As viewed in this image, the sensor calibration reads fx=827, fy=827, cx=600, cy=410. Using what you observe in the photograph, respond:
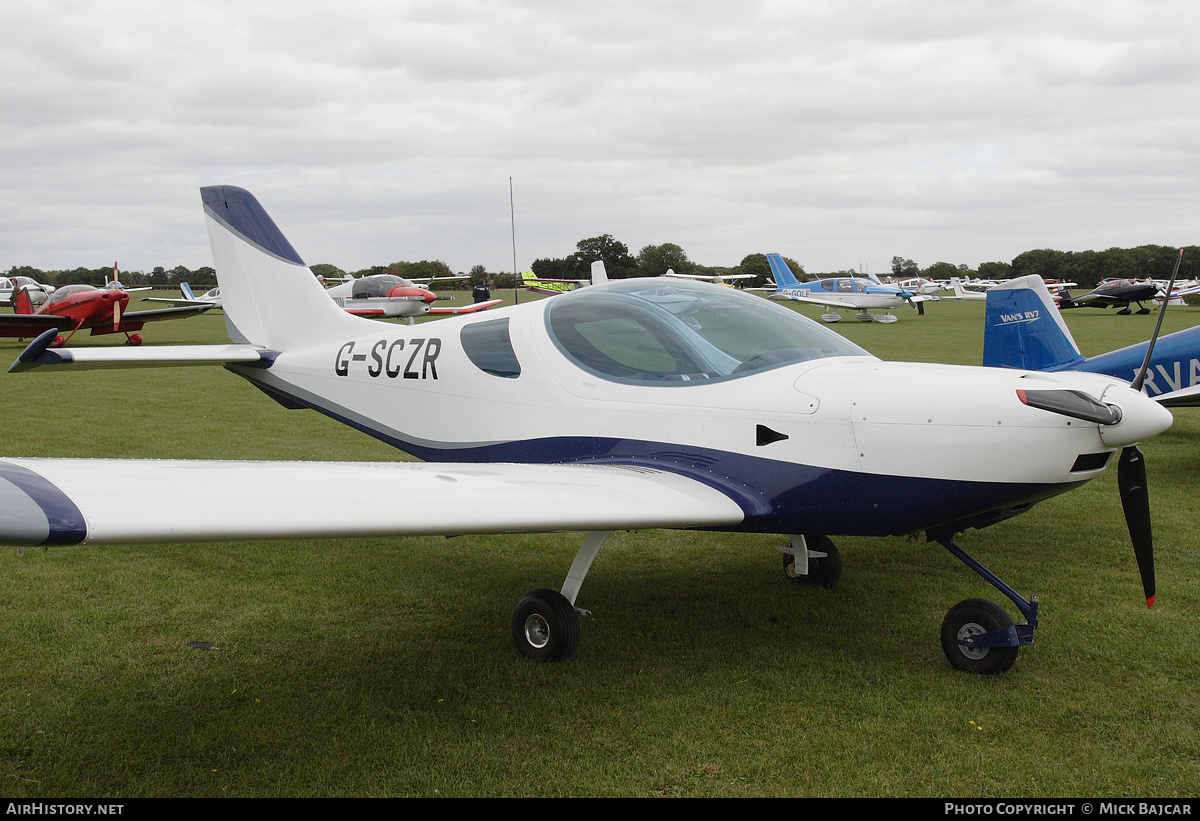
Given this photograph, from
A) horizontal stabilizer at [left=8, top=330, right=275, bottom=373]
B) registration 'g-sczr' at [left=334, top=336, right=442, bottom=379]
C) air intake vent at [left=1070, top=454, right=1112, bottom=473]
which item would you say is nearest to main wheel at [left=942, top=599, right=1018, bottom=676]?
air intake vent at [left=1070, top=454, right=1112, bottom=473]

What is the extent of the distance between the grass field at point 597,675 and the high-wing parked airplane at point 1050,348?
2.07m

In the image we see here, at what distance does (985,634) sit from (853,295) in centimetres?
3674

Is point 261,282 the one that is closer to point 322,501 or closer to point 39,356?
point 39,356

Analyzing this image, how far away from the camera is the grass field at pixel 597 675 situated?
118 inches

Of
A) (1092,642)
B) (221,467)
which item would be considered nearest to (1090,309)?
(1092,642)

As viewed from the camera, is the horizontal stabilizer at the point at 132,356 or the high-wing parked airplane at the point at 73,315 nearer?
the horizontal stabilizer at the point at 132,356

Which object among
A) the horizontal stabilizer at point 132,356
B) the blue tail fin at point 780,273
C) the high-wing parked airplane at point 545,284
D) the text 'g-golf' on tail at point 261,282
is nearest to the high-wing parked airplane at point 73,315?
the text 'g-golf' on tail at point 261,282

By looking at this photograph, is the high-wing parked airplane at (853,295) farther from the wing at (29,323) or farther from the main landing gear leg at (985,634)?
the main landing gear leg at (985,634)

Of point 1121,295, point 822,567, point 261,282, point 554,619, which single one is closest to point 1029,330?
point 822,567

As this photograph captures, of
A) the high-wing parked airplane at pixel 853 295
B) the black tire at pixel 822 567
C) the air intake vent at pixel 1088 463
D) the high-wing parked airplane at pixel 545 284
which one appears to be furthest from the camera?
the high-wing parked airplane at pixel 545 284

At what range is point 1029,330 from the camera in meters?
8.06

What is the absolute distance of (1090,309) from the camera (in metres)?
42.3

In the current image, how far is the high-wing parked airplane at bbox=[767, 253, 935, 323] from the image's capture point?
37062 millimetres
